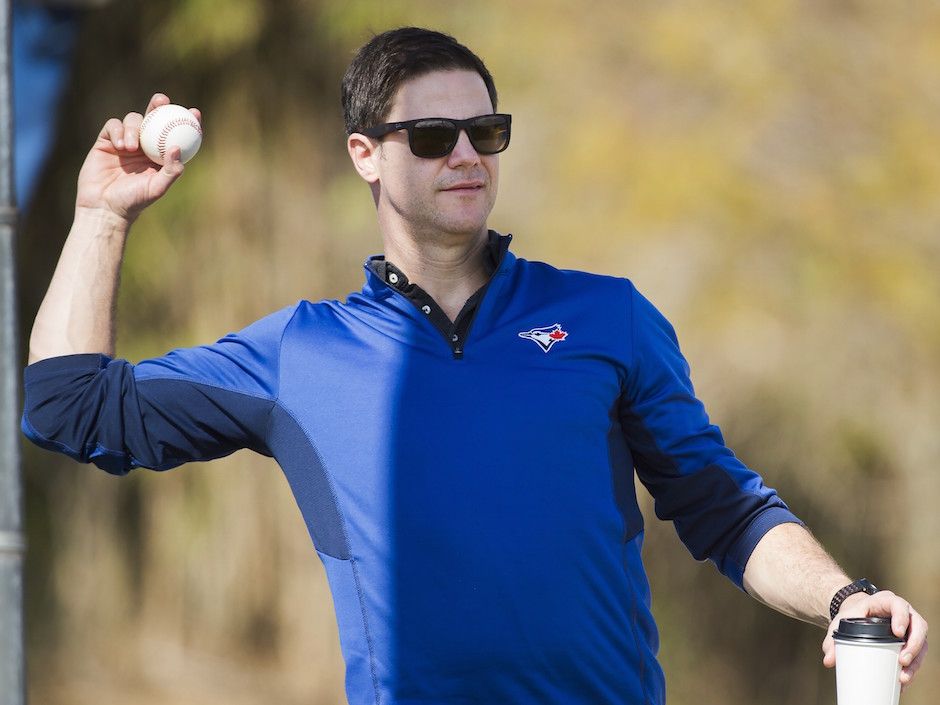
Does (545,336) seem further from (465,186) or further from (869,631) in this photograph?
(869,631)

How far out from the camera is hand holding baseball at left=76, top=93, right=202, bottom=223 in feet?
8.90

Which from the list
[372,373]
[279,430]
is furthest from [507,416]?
[279,430]

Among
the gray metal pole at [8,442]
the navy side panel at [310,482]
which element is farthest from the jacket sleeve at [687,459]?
the gray metal pole at [8,442]

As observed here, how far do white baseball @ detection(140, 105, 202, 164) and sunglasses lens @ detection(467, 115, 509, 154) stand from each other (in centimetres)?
56

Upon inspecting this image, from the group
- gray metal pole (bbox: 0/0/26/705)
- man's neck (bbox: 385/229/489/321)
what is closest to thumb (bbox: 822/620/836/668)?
man's neck (bbox: 385/229/489/321)

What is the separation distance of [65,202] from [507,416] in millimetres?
7506

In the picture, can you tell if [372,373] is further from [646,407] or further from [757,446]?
[757,446]

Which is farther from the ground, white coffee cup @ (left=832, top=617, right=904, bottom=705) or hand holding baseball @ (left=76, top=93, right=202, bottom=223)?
hand holding baseball @ (left=76, top=93, right=202, bottom=223)

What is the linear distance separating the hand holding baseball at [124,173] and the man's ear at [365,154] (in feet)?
1.39

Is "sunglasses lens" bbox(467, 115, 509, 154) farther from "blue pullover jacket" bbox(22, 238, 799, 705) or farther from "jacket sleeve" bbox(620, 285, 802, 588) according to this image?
"jacket sleeve" bbox(620, 285, 802, 588)

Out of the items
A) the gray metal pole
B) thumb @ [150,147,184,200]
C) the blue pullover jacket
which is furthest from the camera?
thumb @ [150,147,184,200]

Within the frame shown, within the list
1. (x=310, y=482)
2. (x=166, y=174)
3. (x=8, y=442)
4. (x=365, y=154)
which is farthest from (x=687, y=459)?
(x=8, y=442)

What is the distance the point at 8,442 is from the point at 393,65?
3.99ft

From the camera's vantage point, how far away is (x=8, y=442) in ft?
6.88
